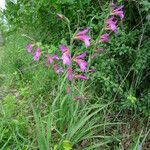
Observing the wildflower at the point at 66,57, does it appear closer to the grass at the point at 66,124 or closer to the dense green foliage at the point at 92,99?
the dense green foliage at the point at 92,99

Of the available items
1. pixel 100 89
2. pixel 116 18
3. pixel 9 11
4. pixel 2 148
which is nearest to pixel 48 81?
pixel 100 89

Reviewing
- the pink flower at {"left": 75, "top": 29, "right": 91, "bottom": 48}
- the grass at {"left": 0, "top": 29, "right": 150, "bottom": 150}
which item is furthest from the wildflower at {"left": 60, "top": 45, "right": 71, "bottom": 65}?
the grass at {"left": 0, "top": 29, "right": 150, "bottom": 150}

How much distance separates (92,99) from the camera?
10.1ft

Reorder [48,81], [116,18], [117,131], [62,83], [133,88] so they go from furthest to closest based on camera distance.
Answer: [48,81], [116,18], [133,88], [117,131], [62,83]

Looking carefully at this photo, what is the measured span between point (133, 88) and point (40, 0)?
1746 mm

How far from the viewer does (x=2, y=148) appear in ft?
7.73

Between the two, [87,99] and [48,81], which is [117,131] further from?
[48,81]

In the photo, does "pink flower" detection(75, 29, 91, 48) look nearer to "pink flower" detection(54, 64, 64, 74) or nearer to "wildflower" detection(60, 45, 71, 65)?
"wildflower" detection(60, 45, 71, 65)

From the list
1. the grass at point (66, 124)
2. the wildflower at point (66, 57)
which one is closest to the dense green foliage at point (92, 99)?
the grass at point (66, 124)

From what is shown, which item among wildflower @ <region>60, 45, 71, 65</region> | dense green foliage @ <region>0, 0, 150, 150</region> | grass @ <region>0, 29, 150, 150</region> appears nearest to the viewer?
wildflower @ <region>60, 45, 71, 65</region>

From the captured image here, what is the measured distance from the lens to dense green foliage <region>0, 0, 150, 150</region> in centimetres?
257

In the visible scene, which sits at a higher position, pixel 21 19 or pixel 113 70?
pixel 21 19

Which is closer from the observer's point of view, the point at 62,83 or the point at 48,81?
the point at 62,83

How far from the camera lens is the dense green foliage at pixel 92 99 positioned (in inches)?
101
